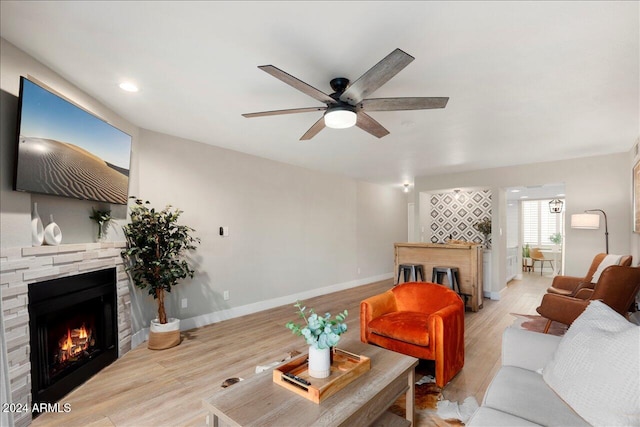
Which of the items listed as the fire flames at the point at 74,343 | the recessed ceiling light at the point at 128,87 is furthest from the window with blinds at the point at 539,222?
the fire flames at the point at 74,343

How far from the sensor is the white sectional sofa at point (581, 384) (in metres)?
1.21

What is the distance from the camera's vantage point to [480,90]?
2.49 meters

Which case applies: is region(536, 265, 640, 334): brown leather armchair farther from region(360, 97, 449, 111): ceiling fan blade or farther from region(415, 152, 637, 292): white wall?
region(360, 97, 449, 111): ceiling fan blade

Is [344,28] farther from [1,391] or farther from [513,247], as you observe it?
[513,247]

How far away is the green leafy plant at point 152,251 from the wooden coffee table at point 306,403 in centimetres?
197

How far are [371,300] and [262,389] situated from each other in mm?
1540

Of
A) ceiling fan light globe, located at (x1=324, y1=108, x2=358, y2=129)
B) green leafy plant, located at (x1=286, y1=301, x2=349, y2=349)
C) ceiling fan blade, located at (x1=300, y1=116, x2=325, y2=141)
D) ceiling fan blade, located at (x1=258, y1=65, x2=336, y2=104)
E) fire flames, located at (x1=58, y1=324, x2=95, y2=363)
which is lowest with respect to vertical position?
fire flames, located at (x1=58, y1=324, x2=95, y2=363)

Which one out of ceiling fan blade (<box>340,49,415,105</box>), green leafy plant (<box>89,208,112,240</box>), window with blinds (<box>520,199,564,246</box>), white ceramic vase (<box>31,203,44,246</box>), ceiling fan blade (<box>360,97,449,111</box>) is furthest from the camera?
window with blinds (<box>520,199,564,246</box>)

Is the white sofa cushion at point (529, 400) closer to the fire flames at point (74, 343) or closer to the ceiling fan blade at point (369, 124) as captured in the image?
the ceiling fan blade at point (369, 124)

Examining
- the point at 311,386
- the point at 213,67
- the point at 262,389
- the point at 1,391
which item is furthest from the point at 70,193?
the point at 311,386

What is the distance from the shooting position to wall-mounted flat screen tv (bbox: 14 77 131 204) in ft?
6.45

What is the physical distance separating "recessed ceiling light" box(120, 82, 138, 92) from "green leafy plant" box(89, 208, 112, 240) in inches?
46.0

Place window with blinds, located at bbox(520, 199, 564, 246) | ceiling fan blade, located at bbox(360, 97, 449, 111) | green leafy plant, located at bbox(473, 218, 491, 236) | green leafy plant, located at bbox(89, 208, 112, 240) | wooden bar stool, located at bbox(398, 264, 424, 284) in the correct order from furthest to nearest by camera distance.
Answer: window with blinds, located at bbox(520, 199, 564, 246)
green leafy plant, located at bbox(473, 218, 491, 236)
wooden bar stool, located at bbox(398, 264, 424, 284)
green leafy plant, located at bbox(89, 208, 112, 240)
ceiling fan blade, located at bbox(360, 97, 449, 111)

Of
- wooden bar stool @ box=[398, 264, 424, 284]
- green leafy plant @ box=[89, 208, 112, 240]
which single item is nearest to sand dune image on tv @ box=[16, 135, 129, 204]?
green leafy plant @ box=[89, 208, 112, 240]
